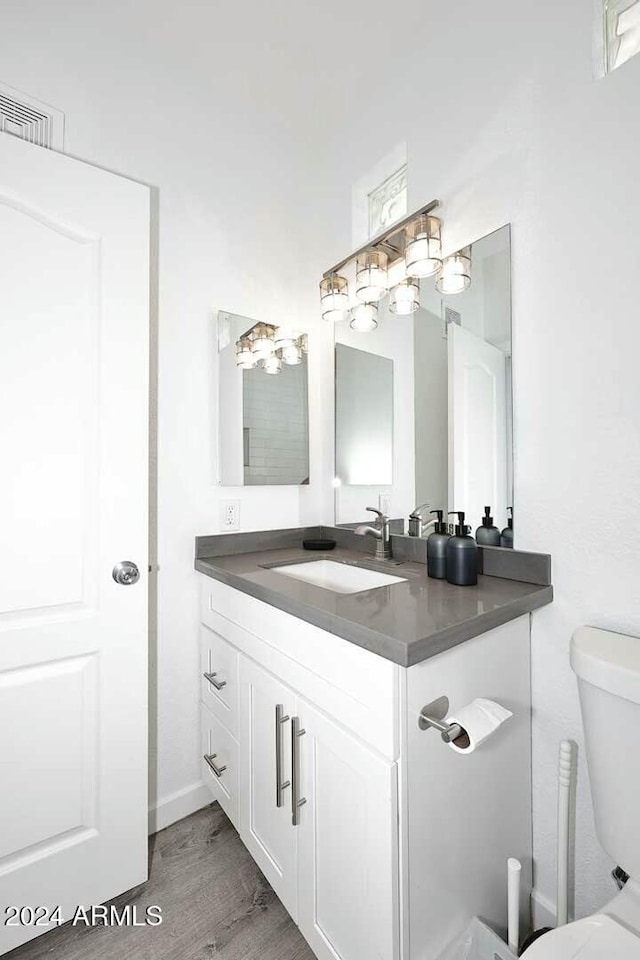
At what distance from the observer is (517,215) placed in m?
1.23

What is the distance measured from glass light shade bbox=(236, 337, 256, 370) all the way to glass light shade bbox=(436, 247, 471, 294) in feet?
2.47

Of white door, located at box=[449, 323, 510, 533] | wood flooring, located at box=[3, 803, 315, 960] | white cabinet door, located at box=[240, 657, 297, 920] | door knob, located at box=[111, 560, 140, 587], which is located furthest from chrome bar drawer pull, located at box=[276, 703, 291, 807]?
white door, located at box=[449, 323, 510, 533]

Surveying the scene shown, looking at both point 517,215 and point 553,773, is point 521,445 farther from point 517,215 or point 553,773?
point 553,773

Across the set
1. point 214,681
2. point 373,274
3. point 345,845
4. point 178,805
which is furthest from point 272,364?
point 178,805

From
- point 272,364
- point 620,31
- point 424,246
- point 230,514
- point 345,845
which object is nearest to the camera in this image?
point 345,845

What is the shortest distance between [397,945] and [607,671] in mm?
654

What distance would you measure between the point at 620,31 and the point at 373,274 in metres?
0.84

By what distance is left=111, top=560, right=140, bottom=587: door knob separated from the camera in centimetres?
128

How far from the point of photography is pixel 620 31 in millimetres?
1057

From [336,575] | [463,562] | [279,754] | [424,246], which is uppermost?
[424,246]

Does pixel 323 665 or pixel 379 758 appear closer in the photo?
pixel 379 758

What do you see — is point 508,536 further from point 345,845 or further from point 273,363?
point 273,363

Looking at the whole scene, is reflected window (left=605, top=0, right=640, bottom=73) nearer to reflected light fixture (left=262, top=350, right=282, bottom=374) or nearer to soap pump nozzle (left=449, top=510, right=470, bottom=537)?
soap pump nozzle (left=449, top=510, right=470, bottom=537)

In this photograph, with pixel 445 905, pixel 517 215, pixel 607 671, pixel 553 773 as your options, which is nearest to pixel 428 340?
pixel 517 215
